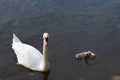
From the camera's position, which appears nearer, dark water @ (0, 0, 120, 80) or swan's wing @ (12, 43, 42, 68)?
dark water @ (0, 0, 120, 80)

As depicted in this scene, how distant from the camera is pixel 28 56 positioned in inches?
492

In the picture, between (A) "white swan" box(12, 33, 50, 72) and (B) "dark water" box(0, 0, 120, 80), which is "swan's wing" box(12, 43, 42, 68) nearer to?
(A) "white swan" box(12, 33, 50, 72)

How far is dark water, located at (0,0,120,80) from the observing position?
12.2 m

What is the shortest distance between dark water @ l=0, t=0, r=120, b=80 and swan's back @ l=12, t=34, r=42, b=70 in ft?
0.95

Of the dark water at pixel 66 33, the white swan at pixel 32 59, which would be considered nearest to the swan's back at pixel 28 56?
the white swan at pixel 32 59

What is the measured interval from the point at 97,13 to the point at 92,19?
76 centimetres

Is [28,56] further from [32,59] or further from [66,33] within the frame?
[66,33]

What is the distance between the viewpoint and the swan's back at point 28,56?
40.6ft

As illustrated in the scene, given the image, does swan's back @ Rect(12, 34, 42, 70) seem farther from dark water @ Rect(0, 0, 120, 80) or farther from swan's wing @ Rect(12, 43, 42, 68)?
dark water @ Rect(0, 0, 120, 80)

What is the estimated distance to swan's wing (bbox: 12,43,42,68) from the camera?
12.4 metres

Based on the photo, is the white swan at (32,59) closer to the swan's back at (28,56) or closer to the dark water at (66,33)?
the swan's back at (28,56)

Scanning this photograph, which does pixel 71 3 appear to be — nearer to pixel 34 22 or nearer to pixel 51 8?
pixel 51 8

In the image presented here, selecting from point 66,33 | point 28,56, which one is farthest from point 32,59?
point 66,33

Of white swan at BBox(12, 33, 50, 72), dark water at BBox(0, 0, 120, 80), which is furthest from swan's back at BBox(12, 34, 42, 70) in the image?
dark water at BBox(0, 0, 120, 80)
